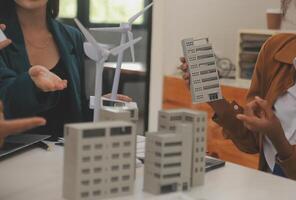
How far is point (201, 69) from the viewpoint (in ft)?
4.56

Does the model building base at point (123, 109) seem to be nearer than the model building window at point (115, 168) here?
No

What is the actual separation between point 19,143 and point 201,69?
60 cm

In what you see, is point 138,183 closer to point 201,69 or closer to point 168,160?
point 168,160

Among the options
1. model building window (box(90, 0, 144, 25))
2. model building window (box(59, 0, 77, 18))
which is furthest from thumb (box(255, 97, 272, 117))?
model building window (box(90, 0, 144, 25))

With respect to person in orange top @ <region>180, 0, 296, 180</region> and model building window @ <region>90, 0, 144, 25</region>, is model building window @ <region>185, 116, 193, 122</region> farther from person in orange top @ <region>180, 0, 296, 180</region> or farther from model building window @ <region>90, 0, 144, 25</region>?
model building window @ <region>90, 0, 144, 25</region>

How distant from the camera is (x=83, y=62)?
5.89ft

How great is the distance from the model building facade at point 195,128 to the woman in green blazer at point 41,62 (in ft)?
1.57

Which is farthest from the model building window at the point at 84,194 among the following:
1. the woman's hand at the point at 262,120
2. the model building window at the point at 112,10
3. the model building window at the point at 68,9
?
the model building window at the point at 112,10

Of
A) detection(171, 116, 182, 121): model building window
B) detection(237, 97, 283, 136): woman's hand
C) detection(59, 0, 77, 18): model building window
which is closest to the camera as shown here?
detection(171, 116, 182, 121): model building window

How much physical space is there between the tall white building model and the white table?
0.03 metres

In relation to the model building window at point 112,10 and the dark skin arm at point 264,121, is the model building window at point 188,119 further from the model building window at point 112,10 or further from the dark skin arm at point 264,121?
the model building window at point 112,10

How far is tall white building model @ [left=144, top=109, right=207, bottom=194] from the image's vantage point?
110 centimetres

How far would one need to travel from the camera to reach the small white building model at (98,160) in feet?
3.22

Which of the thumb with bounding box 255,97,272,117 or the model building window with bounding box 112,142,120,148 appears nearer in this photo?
the model building window with bounding box 112,142,120,148
